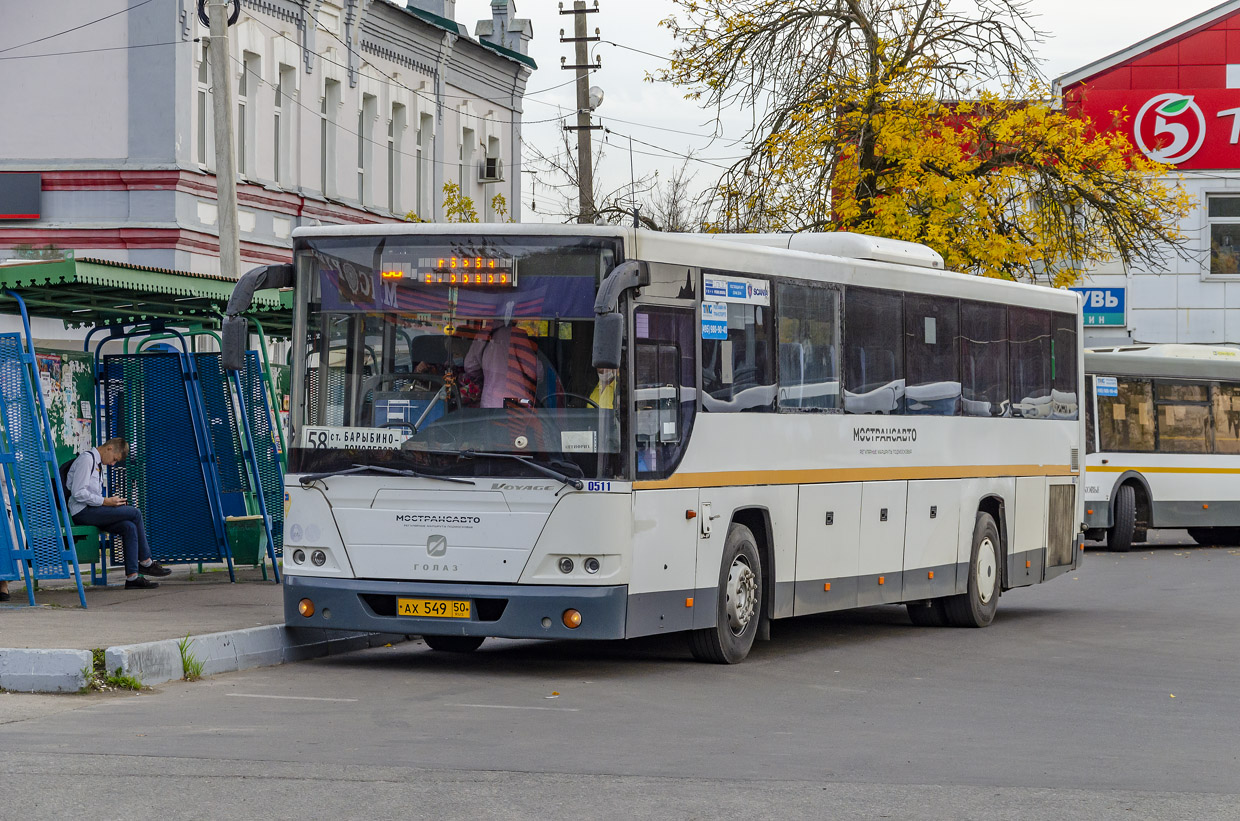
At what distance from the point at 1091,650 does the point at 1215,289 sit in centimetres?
2867

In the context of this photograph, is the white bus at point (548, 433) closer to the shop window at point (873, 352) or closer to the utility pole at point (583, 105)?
the shop window at point (873, 352)

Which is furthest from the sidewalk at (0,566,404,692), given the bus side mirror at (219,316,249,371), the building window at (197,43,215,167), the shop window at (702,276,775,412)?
the building window at (197,43,215,167)

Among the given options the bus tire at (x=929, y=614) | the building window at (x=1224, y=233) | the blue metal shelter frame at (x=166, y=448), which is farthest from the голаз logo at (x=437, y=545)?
the building window at (x=1224, y=233)

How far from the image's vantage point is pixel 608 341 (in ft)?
36.2

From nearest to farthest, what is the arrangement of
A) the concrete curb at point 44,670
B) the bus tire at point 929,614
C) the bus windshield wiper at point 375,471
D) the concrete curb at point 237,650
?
the concrete curb at point 44,670, the concrete curb at point 237,650, the bus windshield wiper at point 375,471, the bus tire at point 929,614

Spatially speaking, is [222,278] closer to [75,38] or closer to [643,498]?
[643,498]

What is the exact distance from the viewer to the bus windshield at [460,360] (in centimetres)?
1163

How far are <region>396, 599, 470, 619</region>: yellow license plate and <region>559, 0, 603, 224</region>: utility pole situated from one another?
24266 mm

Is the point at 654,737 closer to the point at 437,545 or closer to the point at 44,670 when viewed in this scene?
the point at 437,545

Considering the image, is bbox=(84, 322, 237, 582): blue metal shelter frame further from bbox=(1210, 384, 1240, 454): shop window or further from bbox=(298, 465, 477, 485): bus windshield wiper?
bbox=(1210, 384, 1240, 454): shop window

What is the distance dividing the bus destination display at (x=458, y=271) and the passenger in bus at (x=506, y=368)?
0.31 metres

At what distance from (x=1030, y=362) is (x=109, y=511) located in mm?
8314

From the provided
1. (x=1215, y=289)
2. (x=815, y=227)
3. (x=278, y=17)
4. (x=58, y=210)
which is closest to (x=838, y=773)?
(x=815, y=227)

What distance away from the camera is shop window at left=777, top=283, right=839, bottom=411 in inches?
531
